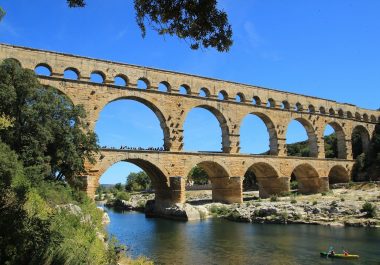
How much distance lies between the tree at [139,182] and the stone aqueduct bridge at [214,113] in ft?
150

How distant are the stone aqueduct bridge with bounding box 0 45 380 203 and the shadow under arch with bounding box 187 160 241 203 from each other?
9 cm

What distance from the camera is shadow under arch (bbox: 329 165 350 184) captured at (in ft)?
148

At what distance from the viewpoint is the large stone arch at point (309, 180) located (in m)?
41.2

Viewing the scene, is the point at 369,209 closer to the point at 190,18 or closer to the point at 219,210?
the point at 219,210

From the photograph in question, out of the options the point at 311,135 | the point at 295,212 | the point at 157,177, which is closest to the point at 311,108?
the point at 311,135

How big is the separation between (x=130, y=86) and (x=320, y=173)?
2251 cm

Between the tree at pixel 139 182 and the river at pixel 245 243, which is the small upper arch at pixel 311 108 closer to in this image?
the river at pixel 245 243

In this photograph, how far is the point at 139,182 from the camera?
8519 cm

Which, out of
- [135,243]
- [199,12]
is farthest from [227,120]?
[199,12]

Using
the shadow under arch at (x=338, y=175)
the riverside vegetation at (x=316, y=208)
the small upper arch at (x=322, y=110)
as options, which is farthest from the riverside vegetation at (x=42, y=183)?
the shadow under arch at (x=338, y=175)

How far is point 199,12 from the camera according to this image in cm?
806

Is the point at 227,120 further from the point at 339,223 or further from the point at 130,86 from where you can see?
the point at 339,223

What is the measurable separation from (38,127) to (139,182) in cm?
6779

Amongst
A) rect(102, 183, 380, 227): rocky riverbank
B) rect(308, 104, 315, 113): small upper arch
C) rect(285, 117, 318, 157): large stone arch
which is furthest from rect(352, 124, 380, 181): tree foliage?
rect(102, 183, 380, 227): rocky riverbank
